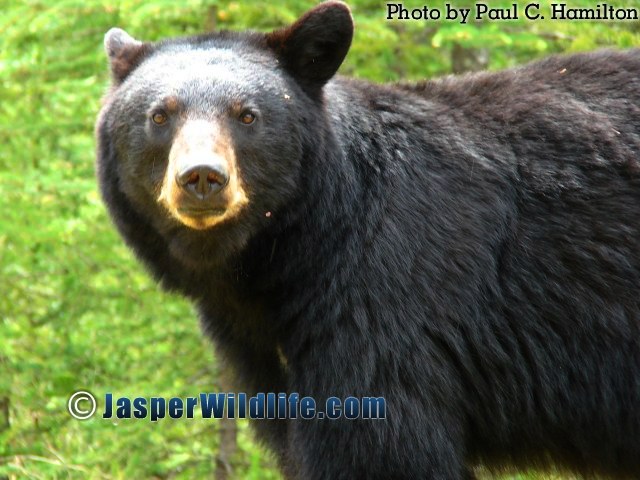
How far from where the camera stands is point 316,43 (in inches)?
154

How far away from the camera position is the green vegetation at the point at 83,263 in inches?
245

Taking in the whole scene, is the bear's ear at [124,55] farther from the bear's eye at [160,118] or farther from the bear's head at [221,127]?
the bear's eye at [160,118]

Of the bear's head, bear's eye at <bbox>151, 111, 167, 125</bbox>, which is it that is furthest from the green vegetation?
bear's eye at <bbox>151, 111, 167, 125</bbox>

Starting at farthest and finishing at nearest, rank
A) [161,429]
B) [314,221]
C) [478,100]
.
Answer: [161,429] < [478,100] < [314,221]

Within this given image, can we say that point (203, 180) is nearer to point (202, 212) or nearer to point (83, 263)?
point (202, 212)

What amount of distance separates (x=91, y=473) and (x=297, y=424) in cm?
249

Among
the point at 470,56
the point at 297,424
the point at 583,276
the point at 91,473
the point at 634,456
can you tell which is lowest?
the point at 91,473

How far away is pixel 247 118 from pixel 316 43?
1.53ft

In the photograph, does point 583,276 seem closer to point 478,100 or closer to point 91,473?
point 478,100

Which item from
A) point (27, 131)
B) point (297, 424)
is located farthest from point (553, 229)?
point (27, 131)

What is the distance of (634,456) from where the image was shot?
155 inches

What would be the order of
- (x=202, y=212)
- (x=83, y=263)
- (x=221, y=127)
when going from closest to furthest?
(x=202, y=212) → (x=221, y=127) → (x=83, y=263)

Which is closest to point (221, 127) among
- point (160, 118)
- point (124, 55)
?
point (160, 118)

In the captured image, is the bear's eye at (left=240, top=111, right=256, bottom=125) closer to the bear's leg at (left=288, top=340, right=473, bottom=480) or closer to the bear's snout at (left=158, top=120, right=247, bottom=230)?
the bear's snout at (left=158, top=120, right=247, bottom=230)
